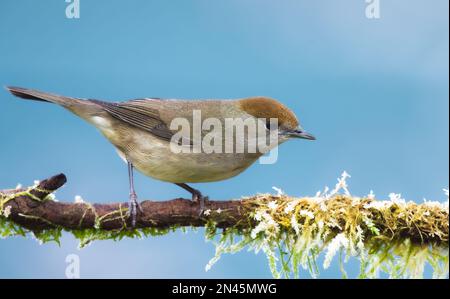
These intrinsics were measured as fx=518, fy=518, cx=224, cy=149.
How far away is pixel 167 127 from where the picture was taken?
4.86 metres

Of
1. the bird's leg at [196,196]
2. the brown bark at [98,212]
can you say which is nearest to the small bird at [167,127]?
the bird's leg at [196,196]

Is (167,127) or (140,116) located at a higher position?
(140,116)

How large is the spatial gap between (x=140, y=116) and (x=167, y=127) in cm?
31

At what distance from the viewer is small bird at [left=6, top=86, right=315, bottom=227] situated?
4.43 metres

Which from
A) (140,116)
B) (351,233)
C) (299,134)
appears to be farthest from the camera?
(140,116)

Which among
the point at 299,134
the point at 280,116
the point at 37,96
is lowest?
the point at 299,134

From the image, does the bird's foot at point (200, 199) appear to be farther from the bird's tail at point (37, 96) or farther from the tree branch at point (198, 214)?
the bird's tail at point (37, 96)

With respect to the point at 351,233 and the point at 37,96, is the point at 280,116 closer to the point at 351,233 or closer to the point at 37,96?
the point at 351,233

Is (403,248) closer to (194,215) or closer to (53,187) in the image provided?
(194,215)

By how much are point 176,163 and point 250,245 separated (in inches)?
37.5

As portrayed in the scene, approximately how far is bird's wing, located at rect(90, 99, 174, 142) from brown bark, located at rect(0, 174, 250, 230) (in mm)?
866

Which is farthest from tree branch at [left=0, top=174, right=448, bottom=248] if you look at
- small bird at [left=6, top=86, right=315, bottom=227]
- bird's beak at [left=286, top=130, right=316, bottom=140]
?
bird's beak at [left=286, top=130, right=316, bottom=140]

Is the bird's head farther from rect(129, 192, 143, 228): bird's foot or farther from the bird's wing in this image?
rect(129, 192, 143, 228): bird's foot

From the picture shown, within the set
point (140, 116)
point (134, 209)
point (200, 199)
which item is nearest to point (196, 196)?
point (200, 199)
